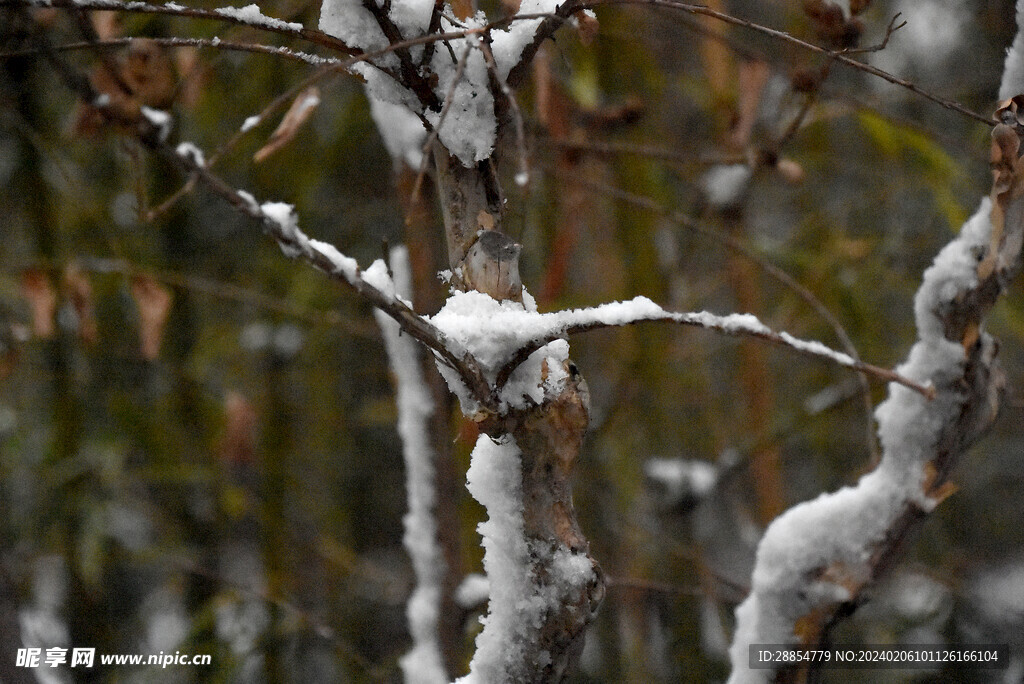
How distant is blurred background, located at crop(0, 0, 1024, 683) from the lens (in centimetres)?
163

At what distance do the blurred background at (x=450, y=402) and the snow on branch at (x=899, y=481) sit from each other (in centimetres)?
54

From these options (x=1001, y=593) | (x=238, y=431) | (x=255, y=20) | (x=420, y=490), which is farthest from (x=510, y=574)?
(x=1001, y=593)

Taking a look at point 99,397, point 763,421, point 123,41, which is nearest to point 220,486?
point 99,397

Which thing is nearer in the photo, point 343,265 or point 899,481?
point 343,265

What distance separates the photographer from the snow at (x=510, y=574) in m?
0.57

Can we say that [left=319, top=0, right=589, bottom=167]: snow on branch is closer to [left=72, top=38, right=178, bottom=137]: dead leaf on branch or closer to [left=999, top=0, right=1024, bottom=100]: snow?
[left=72, top=38, right=178, bottom=137]: dead leaf on branch

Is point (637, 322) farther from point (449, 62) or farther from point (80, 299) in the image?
point (80, 299)

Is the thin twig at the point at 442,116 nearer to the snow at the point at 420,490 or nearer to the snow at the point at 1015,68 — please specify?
the snow at the point at 1015,68

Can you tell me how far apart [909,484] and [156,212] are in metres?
0.81

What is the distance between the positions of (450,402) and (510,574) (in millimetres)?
634

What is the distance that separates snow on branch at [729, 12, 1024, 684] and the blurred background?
0.54 metres

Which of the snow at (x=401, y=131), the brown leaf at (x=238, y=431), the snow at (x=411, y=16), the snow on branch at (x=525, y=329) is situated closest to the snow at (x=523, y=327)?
the snow on branch at (x=525, y=329)

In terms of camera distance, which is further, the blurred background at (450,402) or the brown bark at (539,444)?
the blurred background at (450,402)

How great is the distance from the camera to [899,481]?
32.1 inches
